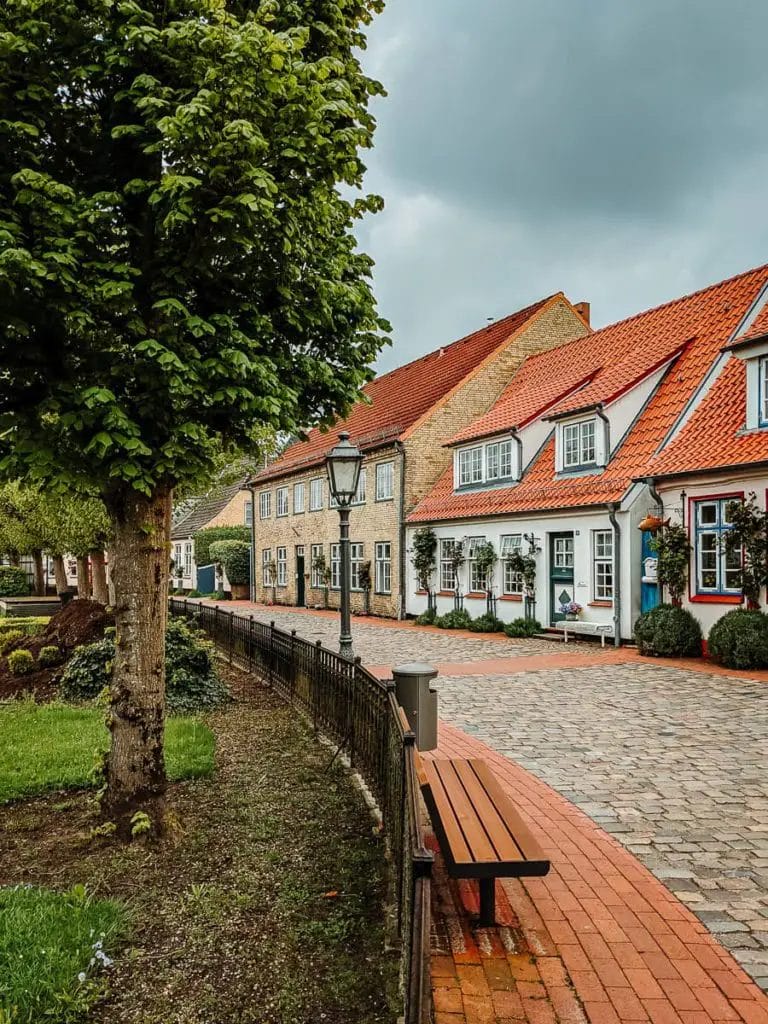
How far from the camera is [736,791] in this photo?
6566 millimetres

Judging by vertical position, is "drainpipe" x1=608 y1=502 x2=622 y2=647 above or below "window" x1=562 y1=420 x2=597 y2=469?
below

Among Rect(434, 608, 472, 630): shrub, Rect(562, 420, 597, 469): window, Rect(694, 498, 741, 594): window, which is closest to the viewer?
Rect(694, 498, 741, 594): window

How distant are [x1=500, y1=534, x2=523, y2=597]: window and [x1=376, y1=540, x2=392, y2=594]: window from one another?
6441mm

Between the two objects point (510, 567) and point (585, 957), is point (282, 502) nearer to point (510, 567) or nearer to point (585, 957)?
point (510, 567)

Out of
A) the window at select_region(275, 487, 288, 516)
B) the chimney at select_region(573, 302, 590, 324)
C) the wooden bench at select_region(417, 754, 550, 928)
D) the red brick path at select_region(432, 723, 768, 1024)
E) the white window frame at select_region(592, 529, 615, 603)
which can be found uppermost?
the chimney at select_region(573, 302, 590, 324)

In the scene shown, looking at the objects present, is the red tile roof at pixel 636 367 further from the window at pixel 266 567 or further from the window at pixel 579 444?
the window at pixel 266 567

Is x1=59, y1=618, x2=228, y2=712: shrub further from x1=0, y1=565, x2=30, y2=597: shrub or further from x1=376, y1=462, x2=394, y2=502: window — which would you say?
x1=0, y1=565, x2=30, y2=597: shrub

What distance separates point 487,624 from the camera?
68.4ft

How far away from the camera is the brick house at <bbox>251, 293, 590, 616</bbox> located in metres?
26.4

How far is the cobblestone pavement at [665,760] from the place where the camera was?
4720 millimetres

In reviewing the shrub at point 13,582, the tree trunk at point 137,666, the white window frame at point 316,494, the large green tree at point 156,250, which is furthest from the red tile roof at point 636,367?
the shrub at point 13,582

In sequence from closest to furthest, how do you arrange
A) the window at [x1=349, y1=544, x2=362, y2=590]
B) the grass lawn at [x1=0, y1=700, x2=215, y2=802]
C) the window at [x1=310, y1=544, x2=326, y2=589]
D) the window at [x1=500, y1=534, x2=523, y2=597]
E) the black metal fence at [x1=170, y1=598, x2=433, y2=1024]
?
the black metal fence at [x1=170, y1=598, x2=433, y2=1024]
the grass lawn at [x1=0, y1=700, x2=215, y2=802]
the window at [x1=500, y1=534, x2=523, y2=597]
the window at [x1=349, y1=544, x2=362, y2=590]
the window at [x1=310, y1=544, x2=326, y2=589]

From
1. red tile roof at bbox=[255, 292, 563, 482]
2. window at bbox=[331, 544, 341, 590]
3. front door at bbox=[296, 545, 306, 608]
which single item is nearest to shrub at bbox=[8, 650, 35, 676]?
red tile roof at bbox=[255, 292, 563, 482]

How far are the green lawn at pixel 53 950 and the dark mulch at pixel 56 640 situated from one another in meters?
7.25
